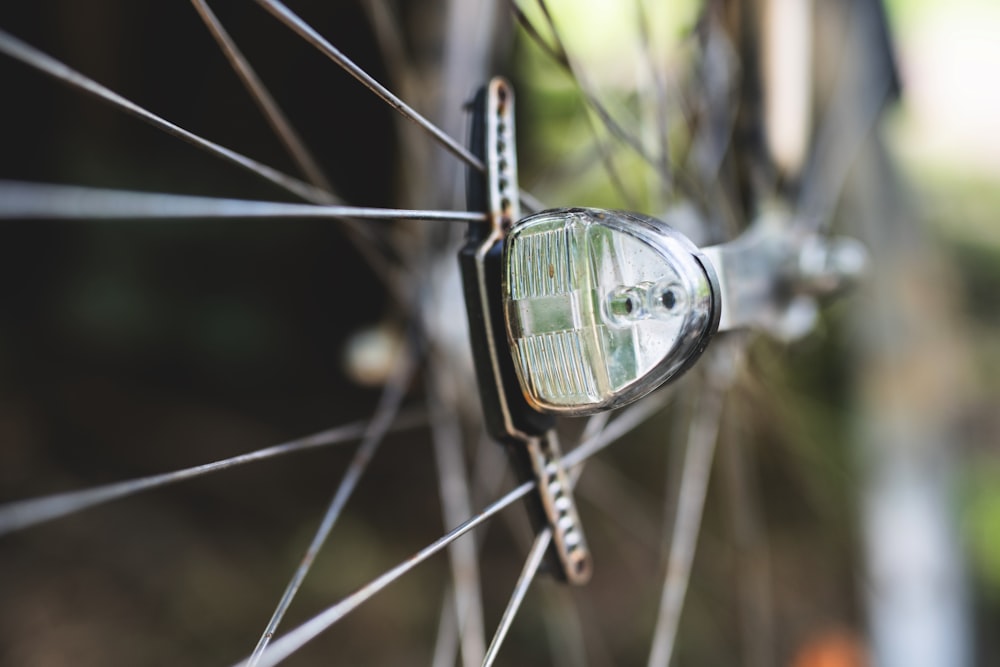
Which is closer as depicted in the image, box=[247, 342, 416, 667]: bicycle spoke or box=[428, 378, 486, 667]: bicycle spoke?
box=[247, 342, 416, 667]: bicycle spoke

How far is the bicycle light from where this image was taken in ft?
0.82

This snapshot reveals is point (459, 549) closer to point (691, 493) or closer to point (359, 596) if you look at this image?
point (691, 493)

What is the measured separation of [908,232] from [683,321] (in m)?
0.85

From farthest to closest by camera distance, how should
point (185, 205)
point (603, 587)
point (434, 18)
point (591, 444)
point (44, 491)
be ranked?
1. point (603, 587)
2. point (44, 491)
3. point (434, 18)
4. point (591, 444)
5. point (185, 205)

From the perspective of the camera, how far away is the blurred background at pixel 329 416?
83cm

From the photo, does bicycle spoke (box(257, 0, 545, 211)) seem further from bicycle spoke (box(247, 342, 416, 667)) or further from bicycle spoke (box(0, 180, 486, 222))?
bicycle spoke (box(247, 342, 416, 667))

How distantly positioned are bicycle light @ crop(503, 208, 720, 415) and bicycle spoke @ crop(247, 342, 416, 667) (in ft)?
0.39

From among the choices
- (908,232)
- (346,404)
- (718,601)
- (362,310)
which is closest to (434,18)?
(362,310)

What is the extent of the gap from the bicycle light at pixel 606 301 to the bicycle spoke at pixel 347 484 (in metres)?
0.12

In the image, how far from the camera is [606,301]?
0.84ft

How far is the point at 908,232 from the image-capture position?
3.18 ft

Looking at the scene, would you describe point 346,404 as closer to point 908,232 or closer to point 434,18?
point 434,18

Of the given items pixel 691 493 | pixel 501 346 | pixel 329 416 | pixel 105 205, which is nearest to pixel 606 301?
pixel 501 346

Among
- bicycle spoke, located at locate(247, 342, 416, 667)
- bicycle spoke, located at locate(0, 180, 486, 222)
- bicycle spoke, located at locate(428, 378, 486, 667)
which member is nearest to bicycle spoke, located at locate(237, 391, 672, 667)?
A: bicycle spoke, located at locate(247, 342, 416, 667)
